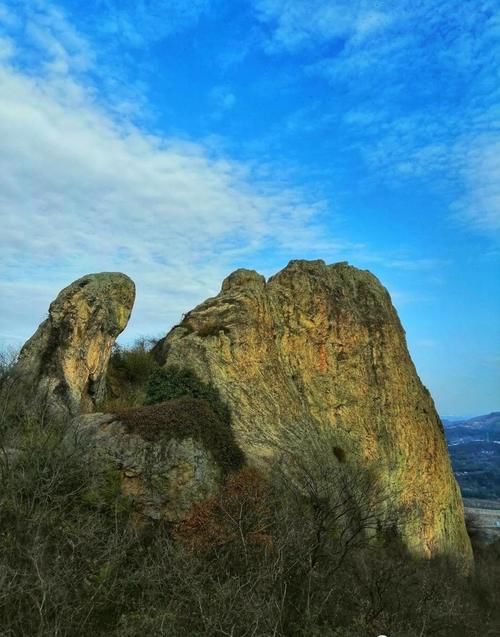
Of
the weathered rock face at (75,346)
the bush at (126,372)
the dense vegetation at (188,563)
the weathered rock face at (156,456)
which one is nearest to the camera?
the dense vegetation at (188,563)

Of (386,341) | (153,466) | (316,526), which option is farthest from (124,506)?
(386,341)

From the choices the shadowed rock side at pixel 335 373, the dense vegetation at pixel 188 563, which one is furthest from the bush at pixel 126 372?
the dense vegetation at pixel 188 563

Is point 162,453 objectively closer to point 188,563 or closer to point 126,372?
point 188,563

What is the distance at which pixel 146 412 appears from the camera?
783 inches

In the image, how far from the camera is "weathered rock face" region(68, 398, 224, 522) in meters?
17.9

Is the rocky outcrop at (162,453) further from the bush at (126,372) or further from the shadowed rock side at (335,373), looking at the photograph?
the bush at (126,372)

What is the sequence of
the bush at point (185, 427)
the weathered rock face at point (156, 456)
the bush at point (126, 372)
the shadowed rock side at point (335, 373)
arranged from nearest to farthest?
the weathered rock face at point (156, 456)
the bush at point (185, 427)
the shadowed rock side at point (335, 373)
the bush at point (126, 372)

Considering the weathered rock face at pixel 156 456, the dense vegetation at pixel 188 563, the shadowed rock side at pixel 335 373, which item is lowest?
the dense vegetation at pixel 188 563

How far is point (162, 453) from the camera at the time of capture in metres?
18.7

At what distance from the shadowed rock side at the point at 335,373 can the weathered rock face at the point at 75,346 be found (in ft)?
10.5

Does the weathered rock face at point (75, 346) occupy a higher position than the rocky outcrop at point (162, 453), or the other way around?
the weathered rock face at point (75, 346)

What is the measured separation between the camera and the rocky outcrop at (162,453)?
1794cm

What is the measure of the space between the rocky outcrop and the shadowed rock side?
3657 millimetres

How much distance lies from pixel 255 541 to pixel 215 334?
44.6ft
